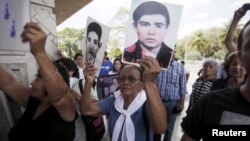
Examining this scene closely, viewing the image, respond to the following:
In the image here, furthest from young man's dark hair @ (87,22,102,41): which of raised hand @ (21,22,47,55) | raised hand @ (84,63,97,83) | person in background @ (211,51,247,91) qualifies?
person in background @ (211,51,247,91)

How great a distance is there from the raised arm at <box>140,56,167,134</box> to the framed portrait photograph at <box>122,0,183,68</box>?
0.64 ft

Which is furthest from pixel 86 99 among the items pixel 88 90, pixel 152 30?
pixel 152 30

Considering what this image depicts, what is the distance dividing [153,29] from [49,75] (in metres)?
0.74

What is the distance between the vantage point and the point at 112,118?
2.44m

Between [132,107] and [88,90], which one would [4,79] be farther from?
[132,107]

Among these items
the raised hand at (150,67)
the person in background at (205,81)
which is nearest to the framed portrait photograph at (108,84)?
the person in background at (205,81)

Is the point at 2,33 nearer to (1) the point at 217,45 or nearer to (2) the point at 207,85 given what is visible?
(2) the point at 207,85

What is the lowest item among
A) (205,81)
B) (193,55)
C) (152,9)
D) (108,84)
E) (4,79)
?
(193,55)

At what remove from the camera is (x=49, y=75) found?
182 centimetres

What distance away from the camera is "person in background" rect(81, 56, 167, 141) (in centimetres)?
204

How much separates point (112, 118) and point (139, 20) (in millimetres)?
786

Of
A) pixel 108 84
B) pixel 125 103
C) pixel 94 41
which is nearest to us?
pixel 125 103

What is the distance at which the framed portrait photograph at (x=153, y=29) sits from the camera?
2080mm

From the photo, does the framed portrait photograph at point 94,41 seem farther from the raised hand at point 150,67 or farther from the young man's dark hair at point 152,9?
the raised hand at point 150,67
